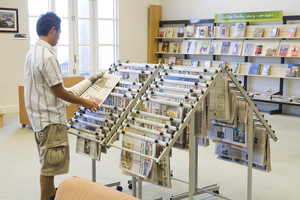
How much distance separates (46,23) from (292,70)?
573 centimetres

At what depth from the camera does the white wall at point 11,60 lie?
7.73 metres

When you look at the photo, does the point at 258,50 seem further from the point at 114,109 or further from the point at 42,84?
the point at 42,84

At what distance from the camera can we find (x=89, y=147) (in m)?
3.12

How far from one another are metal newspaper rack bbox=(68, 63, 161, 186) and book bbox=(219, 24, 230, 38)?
5555 mm

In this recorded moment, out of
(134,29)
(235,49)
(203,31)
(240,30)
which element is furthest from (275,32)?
(134,29)

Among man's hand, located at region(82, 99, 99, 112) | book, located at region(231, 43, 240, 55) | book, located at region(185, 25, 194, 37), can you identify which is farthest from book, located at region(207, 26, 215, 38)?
man's hand, located at region(82, 99, 99, 112)

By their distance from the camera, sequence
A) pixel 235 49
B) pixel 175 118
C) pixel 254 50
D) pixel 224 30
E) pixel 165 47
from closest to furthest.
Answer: pixel 175 118 → pixel 254 50 → pixel 235 49 → pixel 224 30 → pixel 165 47

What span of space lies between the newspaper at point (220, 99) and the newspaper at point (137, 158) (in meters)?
0.70

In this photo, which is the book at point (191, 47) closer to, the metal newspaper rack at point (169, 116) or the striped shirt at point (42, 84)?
the metal newspaper rack at point (169, 116)

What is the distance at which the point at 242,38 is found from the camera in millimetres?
8297

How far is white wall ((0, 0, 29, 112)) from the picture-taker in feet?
25.3

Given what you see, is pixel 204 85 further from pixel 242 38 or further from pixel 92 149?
pixel 242 38

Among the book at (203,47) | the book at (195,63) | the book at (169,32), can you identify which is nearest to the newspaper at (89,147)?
the book at (203,47)

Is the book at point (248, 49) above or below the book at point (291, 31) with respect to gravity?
below
